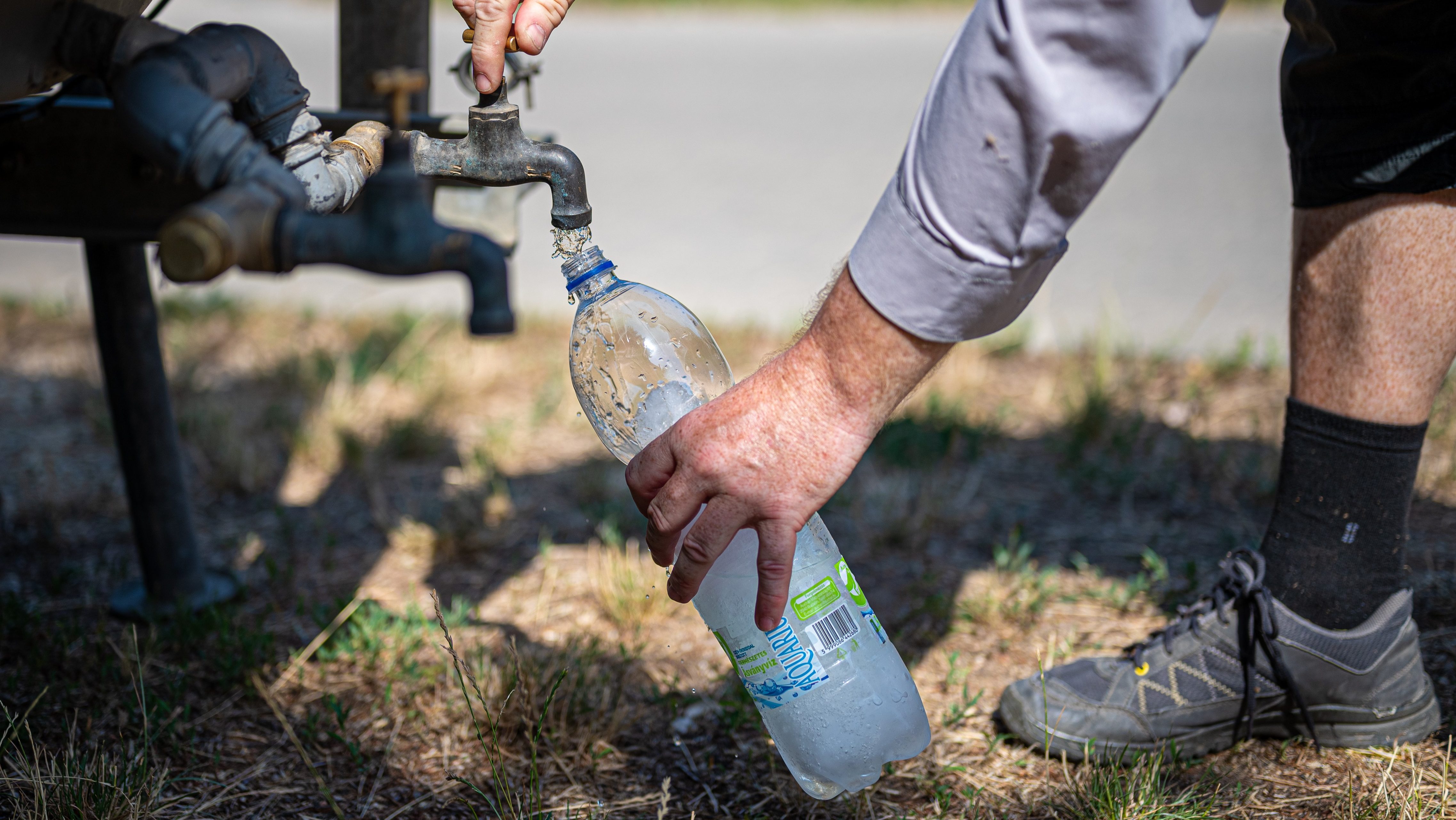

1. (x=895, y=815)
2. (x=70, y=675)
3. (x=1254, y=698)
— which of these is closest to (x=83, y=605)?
(x=70, y=675)

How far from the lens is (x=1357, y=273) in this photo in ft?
5.52

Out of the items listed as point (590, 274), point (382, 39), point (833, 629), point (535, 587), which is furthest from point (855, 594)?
point (382, 39)

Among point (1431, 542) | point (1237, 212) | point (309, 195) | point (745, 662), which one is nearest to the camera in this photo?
point (309, 195)

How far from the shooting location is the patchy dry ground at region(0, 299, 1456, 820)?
165 cm

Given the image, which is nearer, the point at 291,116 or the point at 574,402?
the point at 291,116

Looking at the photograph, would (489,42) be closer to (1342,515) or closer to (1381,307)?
(1381,307)

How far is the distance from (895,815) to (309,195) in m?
1.19

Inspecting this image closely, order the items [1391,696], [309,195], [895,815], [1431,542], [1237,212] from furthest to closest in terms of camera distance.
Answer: [1237,212]
[1431,542]
[1391,696]
[895,815]
[309,195]

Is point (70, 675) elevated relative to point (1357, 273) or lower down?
lower down

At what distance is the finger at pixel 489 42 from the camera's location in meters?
1.37

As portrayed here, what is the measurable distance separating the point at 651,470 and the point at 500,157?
0.45 meters

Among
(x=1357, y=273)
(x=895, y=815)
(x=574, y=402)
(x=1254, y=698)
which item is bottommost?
(x=574, y=402)

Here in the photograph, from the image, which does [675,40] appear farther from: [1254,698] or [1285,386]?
[1254,698]

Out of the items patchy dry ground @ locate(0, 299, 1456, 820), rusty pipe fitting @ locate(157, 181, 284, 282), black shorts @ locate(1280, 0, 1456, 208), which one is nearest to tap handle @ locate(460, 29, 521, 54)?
rusty pipe fitting @ locate(157, 181, 284, 282)
